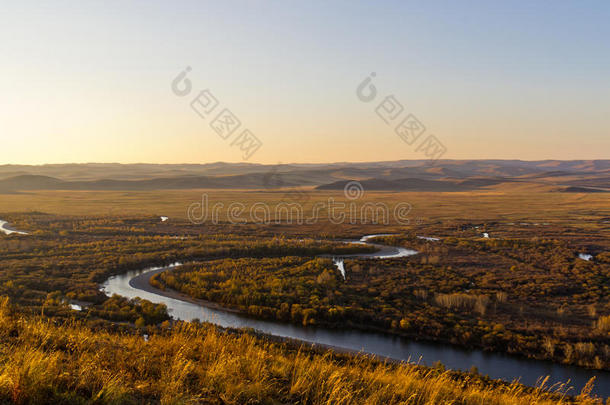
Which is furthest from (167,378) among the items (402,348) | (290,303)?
(290,303)

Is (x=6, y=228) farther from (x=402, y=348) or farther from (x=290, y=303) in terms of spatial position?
(x=402, y=348)

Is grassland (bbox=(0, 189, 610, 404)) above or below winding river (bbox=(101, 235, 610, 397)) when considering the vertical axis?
above

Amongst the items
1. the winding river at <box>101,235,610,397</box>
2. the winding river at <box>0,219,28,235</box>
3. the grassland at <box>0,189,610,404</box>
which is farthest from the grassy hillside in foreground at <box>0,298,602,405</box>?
the winding river at <box>0,219,28,235</box>

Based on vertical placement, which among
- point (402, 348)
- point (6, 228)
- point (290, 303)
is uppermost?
point (6, 228)

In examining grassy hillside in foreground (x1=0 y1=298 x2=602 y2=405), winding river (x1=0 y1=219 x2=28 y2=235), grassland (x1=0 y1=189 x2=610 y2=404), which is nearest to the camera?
grassy hillside in foreground (x1=0 y1=298 x2=602 y2=405)

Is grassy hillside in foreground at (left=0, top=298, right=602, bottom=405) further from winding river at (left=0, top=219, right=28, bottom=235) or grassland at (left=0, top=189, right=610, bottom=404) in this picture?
winding river at (left=0, top=219, right=28, bottom=235)
